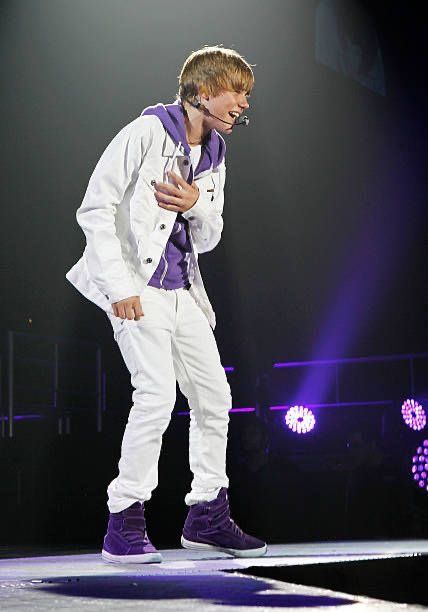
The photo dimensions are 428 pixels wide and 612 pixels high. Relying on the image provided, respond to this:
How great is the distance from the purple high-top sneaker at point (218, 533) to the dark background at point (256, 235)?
1.71m

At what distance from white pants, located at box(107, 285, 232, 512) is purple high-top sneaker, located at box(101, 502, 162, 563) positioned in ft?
0.08

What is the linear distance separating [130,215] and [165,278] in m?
0.19

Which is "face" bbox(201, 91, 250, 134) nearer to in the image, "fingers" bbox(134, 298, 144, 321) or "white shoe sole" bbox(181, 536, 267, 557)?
"fingers" bbox(134, 298, 144, 321)

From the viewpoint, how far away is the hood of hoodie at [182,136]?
99.2 inches

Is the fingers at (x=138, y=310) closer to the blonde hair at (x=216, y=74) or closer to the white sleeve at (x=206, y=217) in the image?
the white sleeve at (x=206, y=217)

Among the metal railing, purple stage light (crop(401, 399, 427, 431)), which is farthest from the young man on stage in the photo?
the metal railing

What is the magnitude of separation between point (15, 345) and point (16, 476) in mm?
1179

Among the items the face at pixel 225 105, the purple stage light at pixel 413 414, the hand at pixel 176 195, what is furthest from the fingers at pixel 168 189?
the purple stage light at pixel 413 414

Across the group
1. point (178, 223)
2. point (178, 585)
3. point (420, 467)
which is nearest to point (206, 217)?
point (178, 223)

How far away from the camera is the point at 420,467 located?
183 inches

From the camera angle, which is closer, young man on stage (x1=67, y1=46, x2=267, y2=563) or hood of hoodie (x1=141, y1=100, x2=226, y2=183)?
young man on stage (x1=67, y1=46, x2=267, y2=563)

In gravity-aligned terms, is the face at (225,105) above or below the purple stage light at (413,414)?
above

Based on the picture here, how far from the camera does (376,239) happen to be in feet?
23.1

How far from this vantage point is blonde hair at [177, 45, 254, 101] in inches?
99.0
